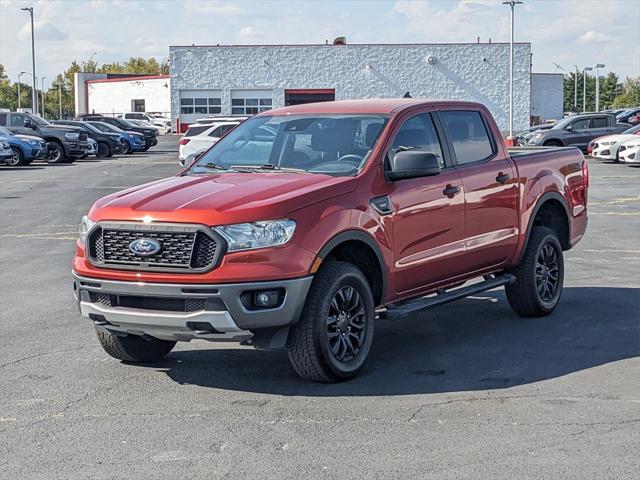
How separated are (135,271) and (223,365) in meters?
1.26

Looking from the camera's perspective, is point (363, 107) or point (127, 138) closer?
point (363, 107)

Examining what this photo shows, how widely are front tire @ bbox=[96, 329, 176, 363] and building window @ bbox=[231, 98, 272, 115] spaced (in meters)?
66.2

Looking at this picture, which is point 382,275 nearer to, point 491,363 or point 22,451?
point 491,363

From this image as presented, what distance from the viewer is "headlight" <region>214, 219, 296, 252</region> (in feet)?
20.9

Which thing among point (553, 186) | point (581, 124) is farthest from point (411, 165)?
point (581, 124)

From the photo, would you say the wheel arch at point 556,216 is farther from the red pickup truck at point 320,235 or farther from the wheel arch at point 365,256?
the wheel arch at point 365,256

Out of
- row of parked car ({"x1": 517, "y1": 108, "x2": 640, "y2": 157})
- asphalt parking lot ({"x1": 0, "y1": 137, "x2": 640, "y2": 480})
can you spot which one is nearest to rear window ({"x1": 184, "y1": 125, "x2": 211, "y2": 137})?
row of parked car ({"x1": 517, "y1": 108, "x2": 640, "y2": 157})

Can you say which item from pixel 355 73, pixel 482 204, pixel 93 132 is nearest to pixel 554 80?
pixel 355 73

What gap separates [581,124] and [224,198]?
34.2 meters

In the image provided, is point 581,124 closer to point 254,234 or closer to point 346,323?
point 346,323

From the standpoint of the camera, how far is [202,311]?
6.35m

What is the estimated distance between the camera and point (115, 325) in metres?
6.71

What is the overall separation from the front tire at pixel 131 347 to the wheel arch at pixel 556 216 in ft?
12.1

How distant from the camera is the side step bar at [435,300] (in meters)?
7.38
